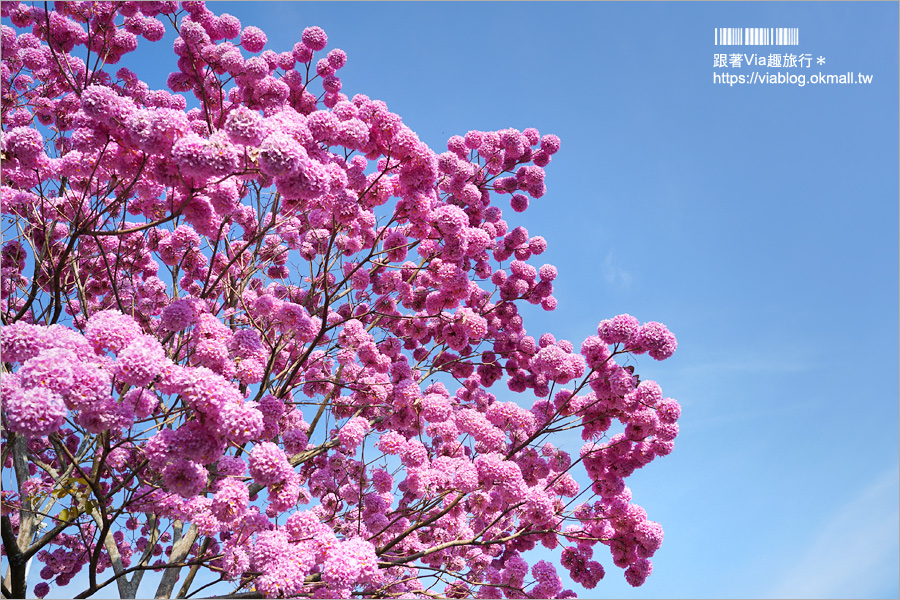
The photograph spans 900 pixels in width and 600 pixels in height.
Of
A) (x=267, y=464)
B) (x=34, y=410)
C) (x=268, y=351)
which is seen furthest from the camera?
(x=268, y=351)

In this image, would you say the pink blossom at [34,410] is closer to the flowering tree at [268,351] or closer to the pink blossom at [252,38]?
the flowering tree at [268,351]

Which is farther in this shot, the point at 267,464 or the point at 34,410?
the point at 267,464

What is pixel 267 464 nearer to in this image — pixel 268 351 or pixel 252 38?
pixel 268 351

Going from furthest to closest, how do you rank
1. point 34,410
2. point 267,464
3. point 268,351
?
point 268,351 < point 267,464 < point 34,410

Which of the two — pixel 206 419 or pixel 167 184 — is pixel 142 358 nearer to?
pixel 206 419

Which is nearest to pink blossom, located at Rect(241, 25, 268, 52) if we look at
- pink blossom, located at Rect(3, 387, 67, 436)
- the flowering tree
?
the flowering tree

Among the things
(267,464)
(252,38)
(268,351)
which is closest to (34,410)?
(267,464)

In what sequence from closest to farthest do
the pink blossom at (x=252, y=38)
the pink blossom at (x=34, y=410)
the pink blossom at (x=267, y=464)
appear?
the pink blossom at (x=34, y=410) → the pink blossom at (x=267, y=464) → the pink blossom at (x=252, y=38)

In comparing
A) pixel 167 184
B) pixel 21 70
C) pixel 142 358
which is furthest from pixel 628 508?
pixel 21 70

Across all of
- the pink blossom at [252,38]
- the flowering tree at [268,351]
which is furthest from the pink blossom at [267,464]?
the pink blossom at [252,38]

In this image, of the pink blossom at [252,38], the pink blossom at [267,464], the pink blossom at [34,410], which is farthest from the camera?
the pink blossom at [252,38]

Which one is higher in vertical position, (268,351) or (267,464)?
(268,351)

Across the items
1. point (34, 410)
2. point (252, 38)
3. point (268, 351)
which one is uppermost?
point (252, 38)

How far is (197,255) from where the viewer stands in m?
7.51
